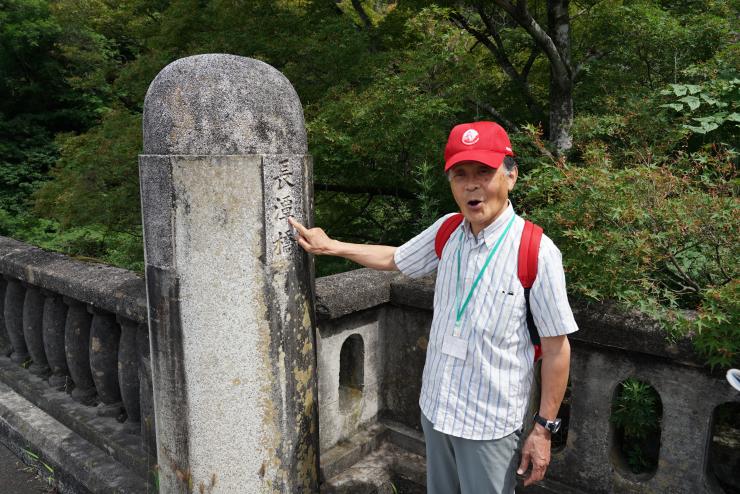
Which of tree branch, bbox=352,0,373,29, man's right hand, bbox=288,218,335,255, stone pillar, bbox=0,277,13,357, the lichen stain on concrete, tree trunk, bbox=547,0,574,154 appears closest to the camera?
the lichen stain on concrete

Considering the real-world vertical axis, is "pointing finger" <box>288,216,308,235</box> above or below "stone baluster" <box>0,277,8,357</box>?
above

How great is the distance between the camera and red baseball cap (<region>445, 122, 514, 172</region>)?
1.85m

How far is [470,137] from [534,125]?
4837 mm

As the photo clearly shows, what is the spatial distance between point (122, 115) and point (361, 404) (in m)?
6.31

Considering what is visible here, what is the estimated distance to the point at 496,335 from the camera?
187 centimetres

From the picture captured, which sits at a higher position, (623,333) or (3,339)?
(623,333)

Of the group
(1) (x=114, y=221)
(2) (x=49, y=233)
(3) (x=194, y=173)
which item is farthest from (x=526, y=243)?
(2) (x=49, y=233)

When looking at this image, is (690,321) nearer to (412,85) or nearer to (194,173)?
(194,173)

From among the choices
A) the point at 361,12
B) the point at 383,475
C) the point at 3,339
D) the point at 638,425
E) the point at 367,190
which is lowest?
the point at 383,475

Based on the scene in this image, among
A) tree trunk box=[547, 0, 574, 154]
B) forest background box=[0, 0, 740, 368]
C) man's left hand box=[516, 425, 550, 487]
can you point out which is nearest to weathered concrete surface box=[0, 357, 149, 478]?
forest background box=[0, 0, 740, 368]

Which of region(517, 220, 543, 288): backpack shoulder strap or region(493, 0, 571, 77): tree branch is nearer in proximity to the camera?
region(517, 220, 543, 288): backpack shoulder strap

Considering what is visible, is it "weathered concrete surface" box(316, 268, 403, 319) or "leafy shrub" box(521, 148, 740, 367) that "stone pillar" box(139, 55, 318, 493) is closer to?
"weathered concrete surface" box(316, 268, 403, 319)

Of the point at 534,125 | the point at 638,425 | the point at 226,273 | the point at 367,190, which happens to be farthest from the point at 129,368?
the point at 534,125

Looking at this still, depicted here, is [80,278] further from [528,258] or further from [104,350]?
[528,258]
